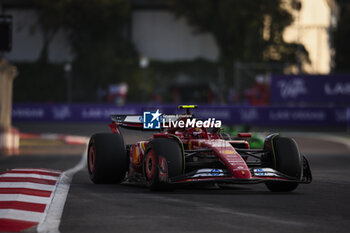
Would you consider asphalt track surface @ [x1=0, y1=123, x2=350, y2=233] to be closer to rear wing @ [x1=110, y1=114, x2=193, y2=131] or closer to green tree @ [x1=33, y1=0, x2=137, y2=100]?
rear wing @ [x1=110, y1=114, x2=193, y2=131]

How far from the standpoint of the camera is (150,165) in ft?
40.3

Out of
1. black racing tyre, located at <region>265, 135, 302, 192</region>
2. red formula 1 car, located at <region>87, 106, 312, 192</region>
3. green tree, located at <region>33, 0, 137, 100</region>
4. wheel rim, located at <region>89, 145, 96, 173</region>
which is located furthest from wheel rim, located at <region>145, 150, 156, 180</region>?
green tree, located at <region>33, 0, 137, 100</region>

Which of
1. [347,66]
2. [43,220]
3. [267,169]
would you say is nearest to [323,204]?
[267,169]

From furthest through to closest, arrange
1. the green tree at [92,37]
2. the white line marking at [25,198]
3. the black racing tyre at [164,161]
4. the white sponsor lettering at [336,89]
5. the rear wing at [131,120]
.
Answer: the green tree at [92,37]
the white sponsor lettering at [336,89]
the rear wing at [131,120]
the black racing tyre at [164,161]
the white line marking at [25,198]

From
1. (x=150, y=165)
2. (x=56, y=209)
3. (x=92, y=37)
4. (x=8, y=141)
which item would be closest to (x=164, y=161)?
(x=150, y=165)

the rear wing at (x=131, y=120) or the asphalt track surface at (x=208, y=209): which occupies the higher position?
the rear wing at (x=131, y=120)

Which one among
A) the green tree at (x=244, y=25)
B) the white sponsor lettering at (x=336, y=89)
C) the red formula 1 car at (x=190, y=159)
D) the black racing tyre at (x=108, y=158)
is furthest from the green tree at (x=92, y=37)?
the black racing tyre at (x=108, y=158)

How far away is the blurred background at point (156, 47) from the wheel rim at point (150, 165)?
3735cm

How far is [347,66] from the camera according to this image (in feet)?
229

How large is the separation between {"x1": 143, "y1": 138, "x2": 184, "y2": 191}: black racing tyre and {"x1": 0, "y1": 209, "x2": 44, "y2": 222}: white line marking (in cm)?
268

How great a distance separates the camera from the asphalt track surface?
341 inches

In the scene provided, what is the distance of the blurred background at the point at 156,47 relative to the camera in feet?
179

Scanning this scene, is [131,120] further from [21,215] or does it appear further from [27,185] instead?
[21,215]

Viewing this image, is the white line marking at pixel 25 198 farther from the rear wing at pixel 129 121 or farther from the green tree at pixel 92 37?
the green tree at pixel 92 37
